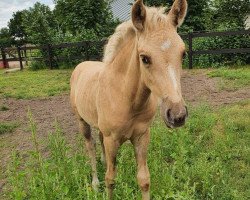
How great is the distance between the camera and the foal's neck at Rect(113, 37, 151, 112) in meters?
3.23

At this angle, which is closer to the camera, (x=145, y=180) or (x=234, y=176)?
(x=145, y=180)

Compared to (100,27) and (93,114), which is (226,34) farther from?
(93,114)

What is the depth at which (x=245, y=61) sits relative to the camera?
42.2 feet

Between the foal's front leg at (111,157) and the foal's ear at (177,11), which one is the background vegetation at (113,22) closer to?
the foal's front leg at (111,157)

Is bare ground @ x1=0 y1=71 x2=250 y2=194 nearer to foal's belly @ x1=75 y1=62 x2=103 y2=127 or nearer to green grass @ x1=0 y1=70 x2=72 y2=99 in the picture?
green grass @ x1=0 y1=70 x2=72 y2=99

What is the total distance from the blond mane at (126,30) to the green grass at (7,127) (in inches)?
157

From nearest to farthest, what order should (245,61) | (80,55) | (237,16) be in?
(245,61), (237,16), (80,55)

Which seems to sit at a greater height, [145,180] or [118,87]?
[118,87]

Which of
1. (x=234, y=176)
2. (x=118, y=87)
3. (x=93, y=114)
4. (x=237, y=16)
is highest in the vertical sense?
(x=237, y=16)

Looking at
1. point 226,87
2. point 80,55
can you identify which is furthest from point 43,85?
point 226,87

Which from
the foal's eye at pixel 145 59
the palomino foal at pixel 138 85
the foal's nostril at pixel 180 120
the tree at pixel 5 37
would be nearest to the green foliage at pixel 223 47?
the palomino foal at pixel 138 85

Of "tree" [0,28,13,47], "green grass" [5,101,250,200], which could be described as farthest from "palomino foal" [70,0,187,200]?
"tree" [0,28,13,47]

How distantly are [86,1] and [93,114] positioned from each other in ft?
48.1

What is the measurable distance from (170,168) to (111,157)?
1009 millimetres
